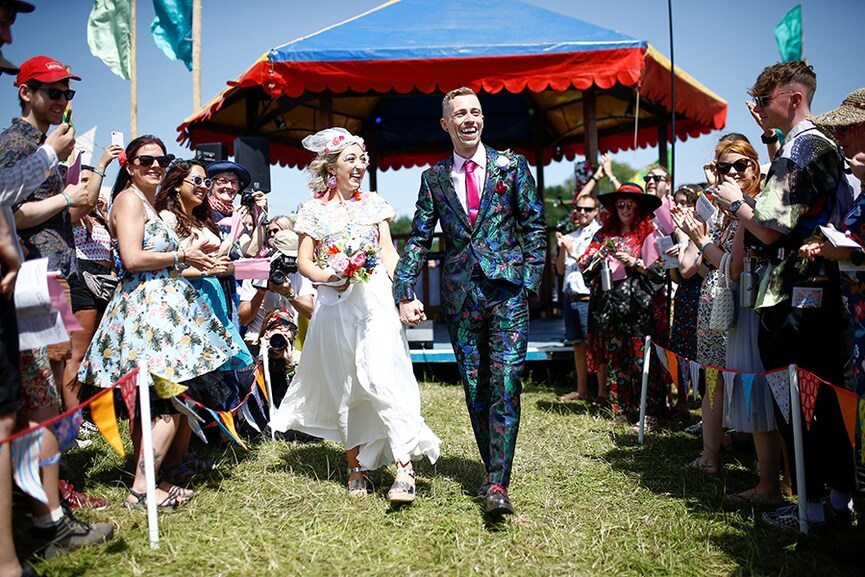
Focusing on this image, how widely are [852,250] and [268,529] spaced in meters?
2.82

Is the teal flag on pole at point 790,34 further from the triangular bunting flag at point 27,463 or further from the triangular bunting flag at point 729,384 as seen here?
the triangular bunting flag at point 27,463

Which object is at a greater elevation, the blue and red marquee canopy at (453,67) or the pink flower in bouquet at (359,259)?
the blue and red marquee canopy at (453,67)

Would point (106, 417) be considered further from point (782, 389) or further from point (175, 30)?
point (175, 30)

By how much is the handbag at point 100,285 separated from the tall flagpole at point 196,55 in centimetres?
733

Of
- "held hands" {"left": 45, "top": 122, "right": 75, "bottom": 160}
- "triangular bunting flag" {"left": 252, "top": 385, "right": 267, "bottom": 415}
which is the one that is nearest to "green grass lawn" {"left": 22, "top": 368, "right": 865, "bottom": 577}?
"triangular bunting flag" {"left": 252, "top": 385, "right": 267, "bottom": 415}

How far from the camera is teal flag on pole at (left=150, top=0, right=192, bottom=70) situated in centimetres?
1221

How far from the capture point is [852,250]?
2.91 meters

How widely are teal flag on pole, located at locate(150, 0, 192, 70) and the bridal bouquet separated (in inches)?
380

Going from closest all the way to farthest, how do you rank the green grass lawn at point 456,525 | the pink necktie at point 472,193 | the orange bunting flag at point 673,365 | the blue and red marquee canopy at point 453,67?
the green grass lawn at point 456,525
the pink necktie at point 472,193
the orange bunting flag at point 673,365
the blue and red marquee canopy at point 453,67

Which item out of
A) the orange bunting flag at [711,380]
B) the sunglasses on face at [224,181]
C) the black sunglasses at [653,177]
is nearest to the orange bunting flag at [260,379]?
the sunglasses on face at [224,181]

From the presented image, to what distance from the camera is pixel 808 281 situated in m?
3.34

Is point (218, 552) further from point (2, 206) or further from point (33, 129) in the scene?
point (33, 129)

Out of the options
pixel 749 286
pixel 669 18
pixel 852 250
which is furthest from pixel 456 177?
pixel 669 18

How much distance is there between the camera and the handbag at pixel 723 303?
159 inches
